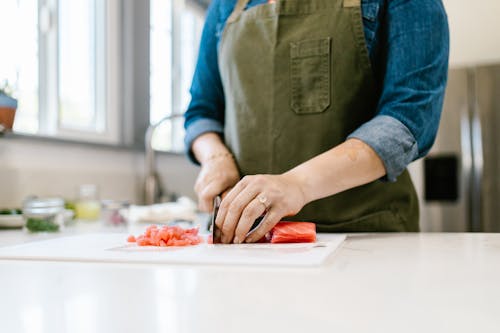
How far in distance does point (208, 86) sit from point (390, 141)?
0.62 metres

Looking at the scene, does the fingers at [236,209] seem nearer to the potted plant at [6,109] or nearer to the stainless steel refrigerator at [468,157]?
the potted plant at [6,109]

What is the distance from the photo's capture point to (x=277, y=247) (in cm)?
85

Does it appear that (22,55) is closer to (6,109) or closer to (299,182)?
(6,109)

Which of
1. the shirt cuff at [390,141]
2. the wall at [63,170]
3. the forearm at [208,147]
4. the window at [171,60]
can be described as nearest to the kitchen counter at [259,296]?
the shirt cuff at [390,141]

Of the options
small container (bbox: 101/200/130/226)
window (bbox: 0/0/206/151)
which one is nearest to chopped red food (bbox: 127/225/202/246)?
small container (bbox: 101/200/130/226)

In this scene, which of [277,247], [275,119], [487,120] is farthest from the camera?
[487,120]

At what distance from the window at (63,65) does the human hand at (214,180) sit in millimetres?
973

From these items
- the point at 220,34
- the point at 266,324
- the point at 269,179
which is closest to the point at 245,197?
the point at 269,179

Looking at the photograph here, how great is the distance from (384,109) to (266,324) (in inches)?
28.5

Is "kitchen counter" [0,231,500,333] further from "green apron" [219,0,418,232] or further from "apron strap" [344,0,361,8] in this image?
"apron strap" [344,0,361,8]

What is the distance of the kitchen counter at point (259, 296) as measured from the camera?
41 cm

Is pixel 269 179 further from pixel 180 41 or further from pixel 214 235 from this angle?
pixel 180 41

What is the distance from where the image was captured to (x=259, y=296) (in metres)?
0.51

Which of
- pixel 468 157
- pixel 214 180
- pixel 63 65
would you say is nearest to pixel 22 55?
pixel 63 65
